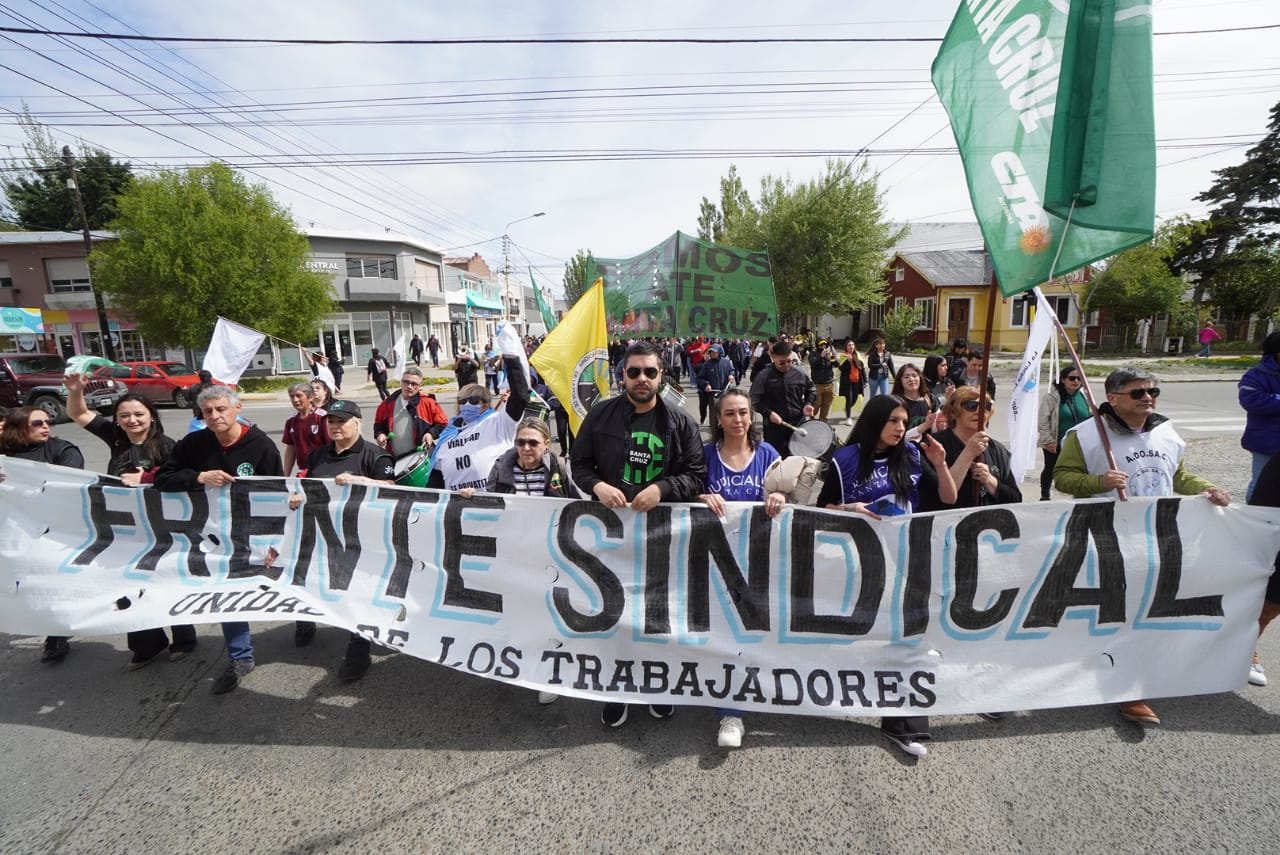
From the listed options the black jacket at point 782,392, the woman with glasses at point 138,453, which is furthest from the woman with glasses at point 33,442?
the black jacket at point 782,392

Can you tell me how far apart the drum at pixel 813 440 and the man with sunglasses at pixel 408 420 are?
3.49 metres

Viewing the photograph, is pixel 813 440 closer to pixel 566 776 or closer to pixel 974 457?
pixel 974 457

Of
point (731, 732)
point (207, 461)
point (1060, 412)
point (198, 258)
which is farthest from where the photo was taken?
point (198, 258)

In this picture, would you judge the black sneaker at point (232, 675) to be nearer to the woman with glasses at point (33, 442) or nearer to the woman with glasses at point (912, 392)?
the woman with glasses at point (33, 442)

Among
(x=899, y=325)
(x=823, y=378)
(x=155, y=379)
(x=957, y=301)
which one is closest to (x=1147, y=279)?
(x=957, y=301)

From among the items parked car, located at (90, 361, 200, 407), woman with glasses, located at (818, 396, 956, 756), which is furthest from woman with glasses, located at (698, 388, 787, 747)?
parked car, located at (90, 361, 200, 407)

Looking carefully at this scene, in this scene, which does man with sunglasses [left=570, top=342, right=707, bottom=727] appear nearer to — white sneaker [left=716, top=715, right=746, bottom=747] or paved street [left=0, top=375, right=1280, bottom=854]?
white sneaker [left=716, top=715, right=746, bottom=747]

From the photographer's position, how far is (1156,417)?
332 centimetres

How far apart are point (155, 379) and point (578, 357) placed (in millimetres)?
19644

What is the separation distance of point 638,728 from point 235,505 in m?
2.84

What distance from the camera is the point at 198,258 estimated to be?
21.7 meters

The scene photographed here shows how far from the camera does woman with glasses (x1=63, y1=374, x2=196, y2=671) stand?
12.3 feet

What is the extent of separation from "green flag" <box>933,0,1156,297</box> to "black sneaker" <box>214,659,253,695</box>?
459 centimetres

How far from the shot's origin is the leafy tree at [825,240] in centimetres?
2709
